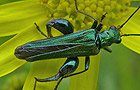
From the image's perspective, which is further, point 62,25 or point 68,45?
point 62,25

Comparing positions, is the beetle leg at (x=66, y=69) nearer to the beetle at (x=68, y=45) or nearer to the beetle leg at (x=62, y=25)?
the beetle at (x=68, y=45)

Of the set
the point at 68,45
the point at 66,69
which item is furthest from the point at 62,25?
the point at 66,69

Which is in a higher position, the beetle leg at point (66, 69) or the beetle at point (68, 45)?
the beetle at point (68, 45)

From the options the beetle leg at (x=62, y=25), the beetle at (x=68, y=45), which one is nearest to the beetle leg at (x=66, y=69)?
the beetle at (x=68, y=45)

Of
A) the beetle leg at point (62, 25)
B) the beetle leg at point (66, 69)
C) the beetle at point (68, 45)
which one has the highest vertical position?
the beetle leg at point (62, 25)

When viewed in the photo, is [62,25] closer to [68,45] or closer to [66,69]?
[68,45]

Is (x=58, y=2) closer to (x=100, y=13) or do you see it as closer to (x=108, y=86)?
(x=100, y=13)

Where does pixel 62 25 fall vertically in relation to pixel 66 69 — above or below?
above

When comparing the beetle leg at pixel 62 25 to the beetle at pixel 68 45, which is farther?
the beetle leg at pixel 62 25

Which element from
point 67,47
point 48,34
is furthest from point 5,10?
point 67,47

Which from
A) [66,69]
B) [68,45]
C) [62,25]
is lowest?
[66,69]
